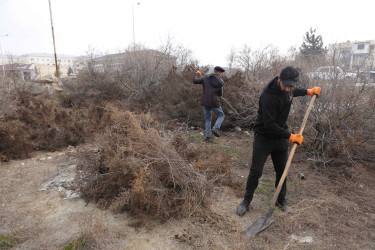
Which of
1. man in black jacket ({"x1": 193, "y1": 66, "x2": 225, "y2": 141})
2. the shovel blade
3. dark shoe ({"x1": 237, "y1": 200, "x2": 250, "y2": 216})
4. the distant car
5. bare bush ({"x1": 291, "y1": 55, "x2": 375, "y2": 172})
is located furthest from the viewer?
man in black jacket ({"x1": 193, "y1": 66, "x2": 225, "y2": 141})

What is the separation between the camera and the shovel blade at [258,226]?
269 cm

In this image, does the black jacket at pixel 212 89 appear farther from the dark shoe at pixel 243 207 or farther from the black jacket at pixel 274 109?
the dark shoe at pixel 243 207

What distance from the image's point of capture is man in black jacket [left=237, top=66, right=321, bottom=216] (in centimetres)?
271

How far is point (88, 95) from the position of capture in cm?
1052

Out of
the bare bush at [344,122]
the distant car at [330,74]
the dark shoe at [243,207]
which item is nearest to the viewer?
the dark shoe at [243,207]

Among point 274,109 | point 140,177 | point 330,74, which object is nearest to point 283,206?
point 274,109

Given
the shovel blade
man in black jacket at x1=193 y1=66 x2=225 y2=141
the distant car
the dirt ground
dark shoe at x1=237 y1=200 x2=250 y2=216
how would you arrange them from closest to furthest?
the dirt ground
the shovel blade
dark shoe at x1=237 y1=200 x2=250 y2=216
the distant car
man in black jacket at x1=193 y1=66 x2=225 y2=141

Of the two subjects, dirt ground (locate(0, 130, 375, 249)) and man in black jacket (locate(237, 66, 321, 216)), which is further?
man in black jacket (locate(237, 66, 321, 216))

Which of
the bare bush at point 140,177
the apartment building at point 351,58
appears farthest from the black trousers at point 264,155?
the apartment building at point 351,58

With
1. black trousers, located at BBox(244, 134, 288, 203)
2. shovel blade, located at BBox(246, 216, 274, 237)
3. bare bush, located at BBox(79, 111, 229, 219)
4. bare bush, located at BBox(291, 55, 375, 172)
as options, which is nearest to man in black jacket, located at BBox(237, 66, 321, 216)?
black trousers, located at BBox(244, 134, 288, 203)

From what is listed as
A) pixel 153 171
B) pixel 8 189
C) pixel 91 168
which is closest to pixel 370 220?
pixel 153 171

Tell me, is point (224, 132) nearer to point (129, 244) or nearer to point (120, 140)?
point (120, 140)

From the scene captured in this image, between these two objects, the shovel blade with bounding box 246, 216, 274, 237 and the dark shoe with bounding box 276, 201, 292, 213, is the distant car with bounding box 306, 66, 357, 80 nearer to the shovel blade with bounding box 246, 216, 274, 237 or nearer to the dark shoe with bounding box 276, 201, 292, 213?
the dark shoe with bounding box 276, 201, 292, 213

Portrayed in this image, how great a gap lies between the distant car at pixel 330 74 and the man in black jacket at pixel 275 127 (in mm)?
1633
